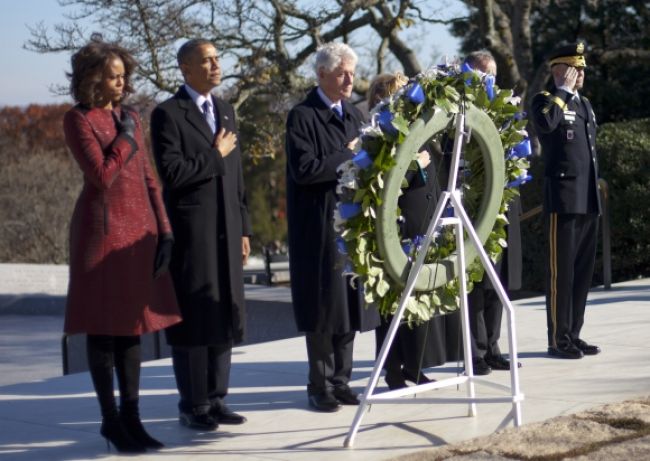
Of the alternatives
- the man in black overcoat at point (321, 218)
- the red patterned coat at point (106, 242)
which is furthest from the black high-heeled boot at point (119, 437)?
the man in black overcoat at point (321, 218)

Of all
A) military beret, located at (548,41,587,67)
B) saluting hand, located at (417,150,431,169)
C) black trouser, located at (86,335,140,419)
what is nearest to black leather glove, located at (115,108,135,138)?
black trouser, located at (86,335,140,419)

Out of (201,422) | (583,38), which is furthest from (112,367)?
(583,38)

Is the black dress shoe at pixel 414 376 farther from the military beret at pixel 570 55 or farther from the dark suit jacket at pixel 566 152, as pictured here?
the military beret at pixel 570 55

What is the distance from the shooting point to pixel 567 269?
25.6ft

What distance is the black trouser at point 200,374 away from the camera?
19.5 ft

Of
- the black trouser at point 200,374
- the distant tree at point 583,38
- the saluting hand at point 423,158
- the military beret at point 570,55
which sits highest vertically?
the distant tree at point 583,38

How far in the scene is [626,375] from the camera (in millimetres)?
7156

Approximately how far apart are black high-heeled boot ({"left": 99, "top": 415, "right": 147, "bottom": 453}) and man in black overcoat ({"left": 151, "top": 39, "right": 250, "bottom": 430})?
0.50 metres

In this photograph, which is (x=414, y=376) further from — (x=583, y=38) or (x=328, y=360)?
(x=583, y=38)

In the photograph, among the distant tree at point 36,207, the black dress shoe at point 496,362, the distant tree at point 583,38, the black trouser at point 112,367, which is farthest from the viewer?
the distant tree at point 36,207

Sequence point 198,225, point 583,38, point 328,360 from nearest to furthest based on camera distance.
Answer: point 198,225 → point 328,360 → point 583,38

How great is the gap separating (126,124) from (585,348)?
376 centimetres

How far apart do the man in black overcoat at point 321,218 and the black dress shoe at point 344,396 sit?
5 centimetres

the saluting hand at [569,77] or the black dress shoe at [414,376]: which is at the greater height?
the saluting hand at [569,77]
